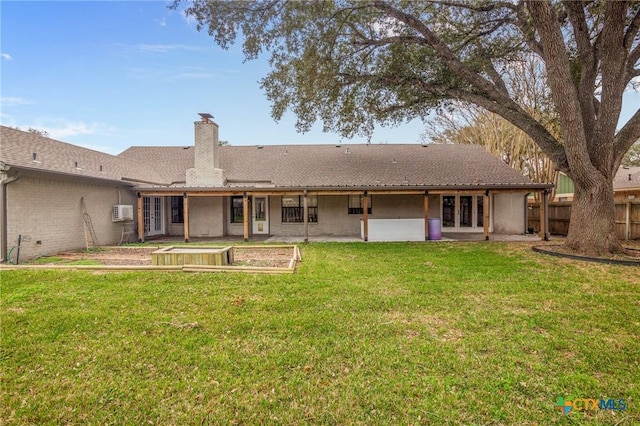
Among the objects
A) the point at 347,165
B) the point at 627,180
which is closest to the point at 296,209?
the point at 347,165

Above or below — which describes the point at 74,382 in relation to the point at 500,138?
below

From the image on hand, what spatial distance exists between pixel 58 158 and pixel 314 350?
1124cm

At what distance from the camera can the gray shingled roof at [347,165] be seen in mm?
13992

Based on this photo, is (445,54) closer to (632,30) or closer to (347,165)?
(632,30)

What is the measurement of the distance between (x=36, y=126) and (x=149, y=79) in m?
20.7

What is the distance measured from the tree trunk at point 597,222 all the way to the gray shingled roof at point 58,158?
14.9 meters

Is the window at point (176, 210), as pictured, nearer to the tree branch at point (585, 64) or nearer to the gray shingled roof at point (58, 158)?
the gray shingled roof at point (58, 158)

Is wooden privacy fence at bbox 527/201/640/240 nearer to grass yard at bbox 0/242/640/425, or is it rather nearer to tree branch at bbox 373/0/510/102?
tree branch at bbox 373/0/510/102

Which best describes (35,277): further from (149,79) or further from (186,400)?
(149,79)

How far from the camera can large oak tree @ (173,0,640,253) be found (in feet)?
28.6

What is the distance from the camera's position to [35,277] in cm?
608

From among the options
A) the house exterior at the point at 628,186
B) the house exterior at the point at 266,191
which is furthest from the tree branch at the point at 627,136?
the house exterior at the point at 628,186

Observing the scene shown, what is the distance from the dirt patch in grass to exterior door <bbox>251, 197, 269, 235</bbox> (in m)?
4.11

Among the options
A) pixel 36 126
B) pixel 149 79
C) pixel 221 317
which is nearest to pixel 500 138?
pixel 149 79
